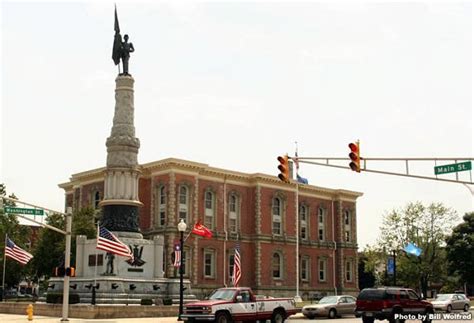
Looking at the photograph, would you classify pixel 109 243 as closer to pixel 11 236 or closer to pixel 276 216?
pixel 11 236

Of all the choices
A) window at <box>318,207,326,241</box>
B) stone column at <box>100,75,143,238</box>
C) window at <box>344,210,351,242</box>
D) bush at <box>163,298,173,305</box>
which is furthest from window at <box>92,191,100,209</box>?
bush at <box>163,298,173,305</box>

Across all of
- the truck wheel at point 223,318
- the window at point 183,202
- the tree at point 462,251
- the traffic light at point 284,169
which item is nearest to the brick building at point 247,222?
the window at point 183,202

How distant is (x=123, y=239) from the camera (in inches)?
1571

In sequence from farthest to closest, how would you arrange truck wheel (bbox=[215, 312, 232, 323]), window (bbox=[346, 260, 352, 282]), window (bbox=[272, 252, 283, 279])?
1. window (bbox=[346, 260, 352, 282])
2. window (bbox=[272, 252, 283, 279])
3. truck wheel (bbox=[215, 312, 232, 323])

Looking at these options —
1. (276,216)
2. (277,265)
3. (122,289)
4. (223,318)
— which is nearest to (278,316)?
(223,318)

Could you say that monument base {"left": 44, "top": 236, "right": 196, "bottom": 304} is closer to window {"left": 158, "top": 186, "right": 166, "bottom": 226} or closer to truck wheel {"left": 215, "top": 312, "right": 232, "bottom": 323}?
truck wheel {"left": 215, "top": 312, "right": 232, "bottom": 323}

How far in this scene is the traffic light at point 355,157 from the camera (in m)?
24.9

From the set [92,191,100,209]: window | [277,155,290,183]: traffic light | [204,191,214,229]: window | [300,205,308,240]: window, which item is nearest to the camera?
[277,155,290,183]: traffic light

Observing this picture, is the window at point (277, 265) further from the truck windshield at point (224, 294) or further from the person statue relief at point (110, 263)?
the truck windshield at point (224, 294)

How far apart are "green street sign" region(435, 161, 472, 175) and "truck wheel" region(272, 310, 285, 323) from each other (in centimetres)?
936

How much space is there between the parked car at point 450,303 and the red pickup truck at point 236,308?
19.1 meters

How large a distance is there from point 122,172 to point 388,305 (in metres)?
19.8

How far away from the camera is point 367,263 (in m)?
76.0

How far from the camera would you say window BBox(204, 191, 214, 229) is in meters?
A: 71.2
